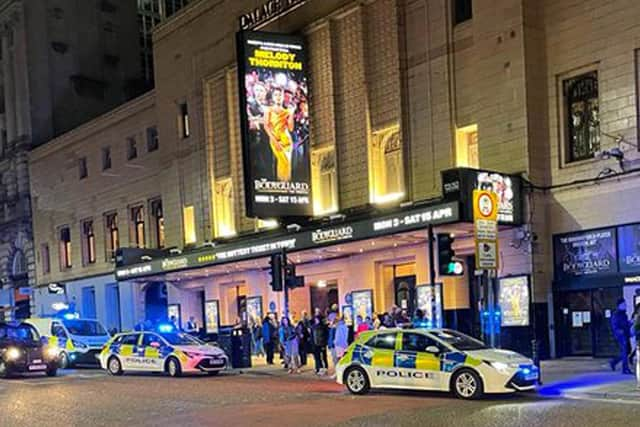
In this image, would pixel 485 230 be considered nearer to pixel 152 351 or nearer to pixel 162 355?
pixel 162 355

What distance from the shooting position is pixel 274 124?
28.0m

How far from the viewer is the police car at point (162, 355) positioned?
2338 centimetres

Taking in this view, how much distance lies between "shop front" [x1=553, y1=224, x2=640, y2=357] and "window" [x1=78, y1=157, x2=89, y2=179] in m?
30.5

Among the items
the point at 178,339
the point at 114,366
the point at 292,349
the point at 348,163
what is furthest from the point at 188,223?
the point at 292,349

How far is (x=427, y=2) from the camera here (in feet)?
84.2

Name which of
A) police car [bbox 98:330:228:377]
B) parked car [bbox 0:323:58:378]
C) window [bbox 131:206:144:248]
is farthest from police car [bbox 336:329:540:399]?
window [bbox 131:206:144:248]

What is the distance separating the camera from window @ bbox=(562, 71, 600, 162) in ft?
72.4

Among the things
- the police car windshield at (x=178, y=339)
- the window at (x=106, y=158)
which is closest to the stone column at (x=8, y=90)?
the window at (x=106, y=158)

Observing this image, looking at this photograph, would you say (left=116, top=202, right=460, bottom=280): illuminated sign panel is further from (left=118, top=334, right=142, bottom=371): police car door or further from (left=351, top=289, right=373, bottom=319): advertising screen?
(left=118, top=334, right=142, bottom=371): police car door

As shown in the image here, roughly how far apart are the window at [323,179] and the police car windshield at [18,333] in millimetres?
10151

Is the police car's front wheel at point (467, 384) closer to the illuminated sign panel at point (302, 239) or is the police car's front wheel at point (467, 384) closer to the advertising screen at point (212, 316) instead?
the illuminated sign panel at point (302, 239)

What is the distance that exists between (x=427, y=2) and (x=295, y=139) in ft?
20.8

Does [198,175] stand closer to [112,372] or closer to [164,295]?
[164,295]

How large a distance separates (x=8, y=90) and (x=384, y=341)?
44.0 meters
